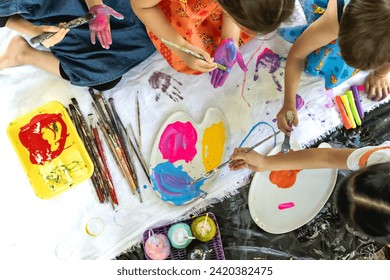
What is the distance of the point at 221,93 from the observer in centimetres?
127

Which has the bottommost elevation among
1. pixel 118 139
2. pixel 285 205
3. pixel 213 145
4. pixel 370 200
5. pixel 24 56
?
pixel 285 205

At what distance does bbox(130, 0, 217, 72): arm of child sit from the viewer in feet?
3.51

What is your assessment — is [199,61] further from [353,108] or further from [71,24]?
[353,108]

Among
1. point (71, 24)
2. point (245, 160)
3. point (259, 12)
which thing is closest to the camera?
point (259, 12)

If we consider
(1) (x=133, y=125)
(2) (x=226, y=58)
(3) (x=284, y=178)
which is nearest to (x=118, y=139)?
(1) (x=133, y=125)

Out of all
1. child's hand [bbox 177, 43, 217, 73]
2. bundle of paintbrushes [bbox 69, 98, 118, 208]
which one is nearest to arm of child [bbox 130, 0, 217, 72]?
child's hand [bbox 177, 43, 217, 73]

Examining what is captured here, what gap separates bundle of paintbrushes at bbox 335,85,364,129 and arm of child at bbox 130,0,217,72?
0.42m

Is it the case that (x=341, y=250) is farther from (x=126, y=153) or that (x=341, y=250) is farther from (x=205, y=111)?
(x=126, y=153)

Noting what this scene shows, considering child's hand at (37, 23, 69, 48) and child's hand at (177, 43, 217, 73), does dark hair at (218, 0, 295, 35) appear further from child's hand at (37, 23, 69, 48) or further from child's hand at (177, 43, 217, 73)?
child's hand at (37, 23, 69, 48)

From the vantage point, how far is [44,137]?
3.95 feet

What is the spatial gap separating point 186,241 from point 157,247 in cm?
8

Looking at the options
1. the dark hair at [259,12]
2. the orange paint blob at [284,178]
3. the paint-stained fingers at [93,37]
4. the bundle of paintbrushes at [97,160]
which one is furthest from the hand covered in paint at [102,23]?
the orange paint blob at [284,178]

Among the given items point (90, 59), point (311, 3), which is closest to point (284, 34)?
point (311, 3)

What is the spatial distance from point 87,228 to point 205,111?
474 mm
